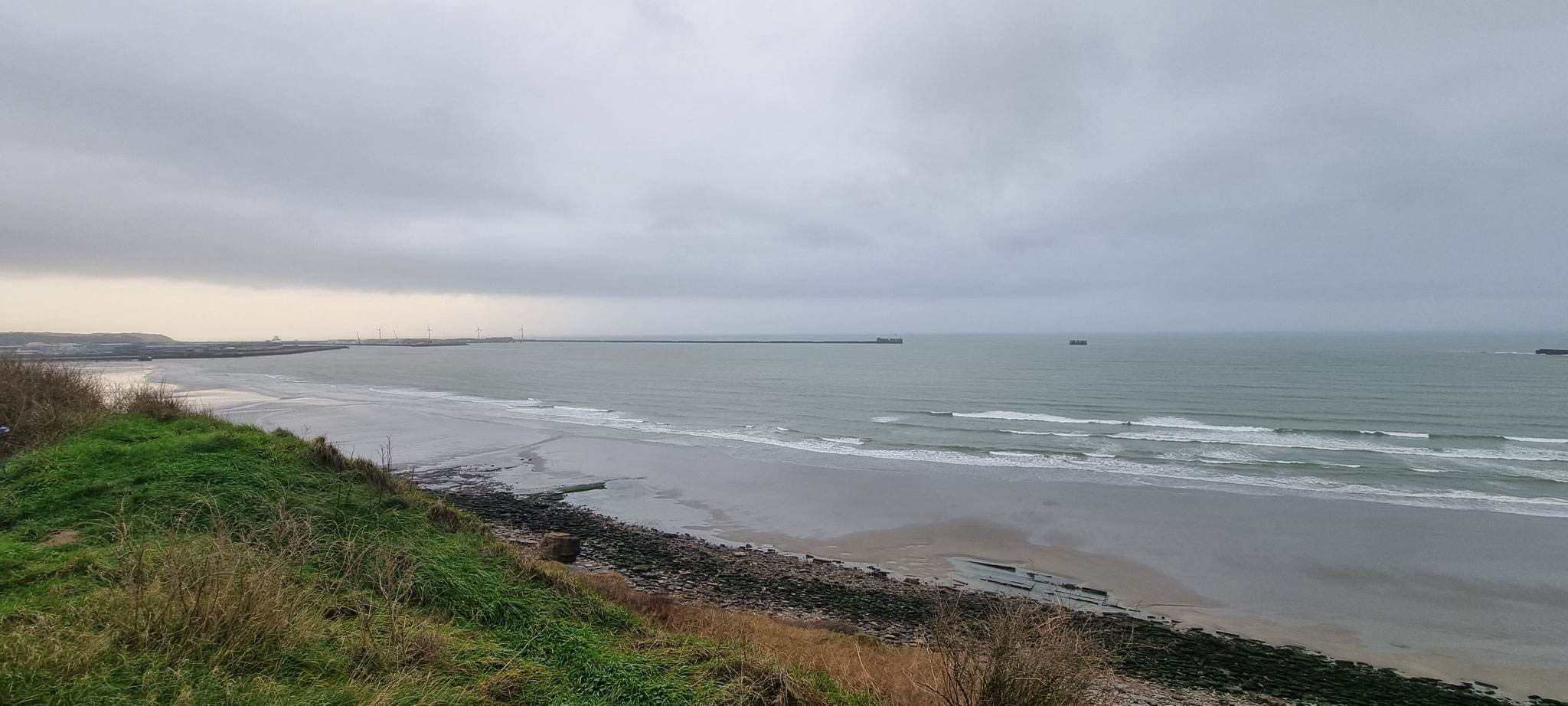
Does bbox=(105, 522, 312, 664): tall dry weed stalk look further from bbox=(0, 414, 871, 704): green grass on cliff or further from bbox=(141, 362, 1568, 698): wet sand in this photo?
bbox=(141, 362, 1568, 698): wet sand

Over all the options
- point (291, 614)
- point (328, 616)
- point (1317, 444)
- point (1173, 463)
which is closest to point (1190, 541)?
point (1173, 463)

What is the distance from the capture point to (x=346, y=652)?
546cm

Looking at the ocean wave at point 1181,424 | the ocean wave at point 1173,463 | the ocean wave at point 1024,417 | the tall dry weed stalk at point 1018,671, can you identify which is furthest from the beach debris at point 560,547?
the ocean wave at point 1181,424

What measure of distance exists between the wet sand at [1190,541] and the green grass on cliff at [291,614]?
32.6 feet

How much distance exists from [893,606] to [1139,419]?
32.4 metres

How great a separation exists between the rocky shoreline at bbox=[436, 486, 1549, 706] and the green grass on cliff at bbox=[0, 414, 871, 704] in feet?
15.0

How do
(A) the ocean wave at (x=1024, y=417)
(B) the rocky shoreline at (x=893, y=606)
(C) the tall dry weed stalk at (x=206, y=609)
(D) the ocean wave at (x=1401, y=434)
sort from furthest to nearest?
(A) the ocean wave at (x=1024, y=417) → (D) the ocean wave at (x=1401, y=434) → (B) the rocky shoreline at (x=893, y=606) → (C) the tall dry weed stalk at (x=206, y=609)

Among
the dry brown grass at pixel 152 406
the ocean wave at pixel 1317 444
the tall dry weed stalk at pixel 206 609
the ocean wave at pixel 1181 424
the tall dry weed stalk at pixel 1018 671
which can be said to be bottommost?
the ocean wave at pixel 1317 444

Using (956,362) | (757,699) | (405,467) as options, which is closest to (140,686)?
(757,699)

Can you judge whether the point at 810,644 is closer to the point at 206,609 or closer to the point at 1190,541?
the point at 206,609

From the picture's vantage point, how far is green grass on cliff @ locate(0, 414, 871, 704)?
4.64 meters

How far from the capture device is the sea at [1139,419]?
25.2m

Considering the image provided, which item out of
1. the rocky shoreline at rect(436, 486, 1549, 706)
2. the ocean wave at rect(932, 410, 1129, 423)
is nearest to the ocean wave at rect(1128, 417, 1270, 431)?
the ocean wave at rect(932, 410, 1129, 423)

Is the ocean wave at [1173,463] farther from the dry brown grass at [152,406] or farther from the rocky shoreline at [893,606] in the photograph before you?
the dry brown grass at [152,406]
